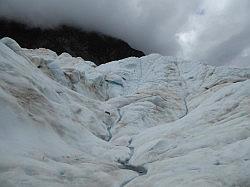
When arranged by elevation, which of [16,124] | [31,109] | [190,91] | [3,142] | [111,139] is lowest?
[3,142]

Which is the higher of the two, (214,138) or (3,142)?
(214,138)

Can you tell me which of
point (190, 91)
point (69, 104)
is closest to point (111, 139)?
point (69, 104)

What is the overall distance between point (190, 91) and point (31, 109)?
153 feet

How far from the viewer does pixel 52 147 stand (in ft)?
92.2

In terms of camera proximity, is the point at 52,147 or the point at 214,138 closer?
the point at 52,147

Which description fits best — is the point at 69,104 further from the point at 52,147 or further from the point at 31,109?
the point at 52,147

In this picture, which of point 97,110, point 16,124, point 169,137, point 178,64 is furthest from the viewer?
point 178,64

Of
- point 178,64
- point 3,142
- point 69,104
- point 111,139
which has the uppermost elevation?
point 178,64

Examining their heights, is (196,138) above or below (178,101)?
below

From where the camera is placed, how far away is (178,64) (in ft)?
306

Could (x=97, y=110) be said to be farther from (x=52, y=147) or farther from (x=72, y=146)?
(x=52, y=147)

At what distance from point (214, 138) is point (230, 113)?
6239 millimetres

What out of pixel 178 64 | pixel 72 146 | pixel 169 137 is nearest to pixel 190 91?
pixel 178 64

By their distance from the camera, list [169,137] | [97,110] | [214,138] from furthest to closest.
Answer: [97,110]
[169,137]
[214,138]
